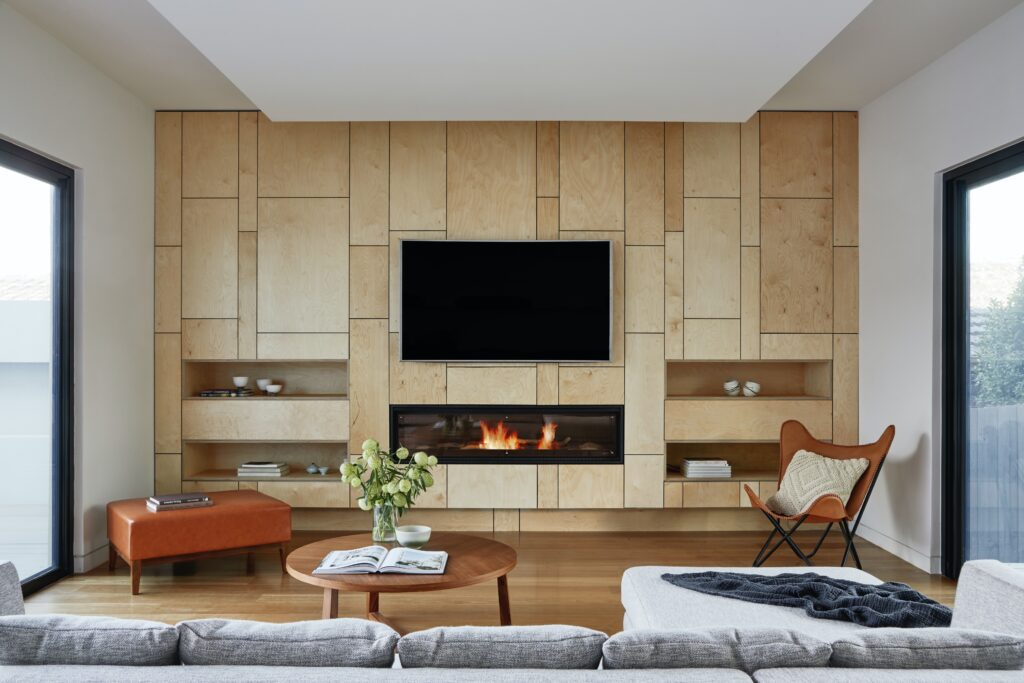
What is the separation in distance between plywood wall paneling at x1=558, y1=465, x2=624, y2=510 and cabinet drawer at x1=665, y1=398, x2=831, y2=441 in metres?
0.45

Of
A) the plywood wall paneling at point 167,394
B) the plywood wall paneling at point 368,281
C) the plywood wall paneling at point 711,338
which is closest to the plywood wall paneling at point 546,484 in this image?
the plywood wall paneling at point 711,338

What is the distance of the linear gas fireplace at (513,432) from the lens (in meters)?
5.17

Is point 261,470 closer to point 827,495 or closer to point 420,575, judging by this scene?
point 420,575

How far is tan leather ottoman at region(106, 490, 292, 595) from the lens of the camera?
4.07 m

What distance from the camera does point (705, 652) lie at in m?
1.46

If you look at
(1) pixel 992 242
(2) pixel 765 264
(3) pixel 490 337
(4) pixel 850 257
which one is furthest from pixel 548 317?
(1) pixel 992 242

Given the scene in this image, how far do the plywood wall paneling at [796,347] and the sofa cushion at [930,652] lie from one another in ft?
12.5

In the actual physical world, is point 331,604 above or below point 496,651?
below

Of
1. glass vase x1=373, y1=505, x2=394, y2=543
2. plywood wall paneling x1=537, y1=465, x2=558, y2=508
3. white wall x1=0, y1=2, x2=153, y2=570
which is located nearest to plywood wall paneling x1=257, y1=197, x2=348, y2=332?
white wall x1=0, y1=2, x2=153, y2=570

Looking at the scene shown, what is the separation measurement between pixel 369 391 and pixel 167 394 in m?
1.32

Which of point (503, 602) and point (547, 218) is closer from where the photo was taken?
point (503, 602)

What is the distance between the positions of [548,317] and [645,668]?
12.5ft

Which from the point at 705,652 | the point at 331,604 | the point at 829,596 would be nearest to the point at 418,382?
the point at 331,604

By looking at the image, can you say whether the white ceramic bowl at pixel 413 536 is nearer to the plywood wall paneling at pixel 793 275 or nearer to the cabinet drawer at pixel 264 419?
the cabinet drawer at pixel 264 419
